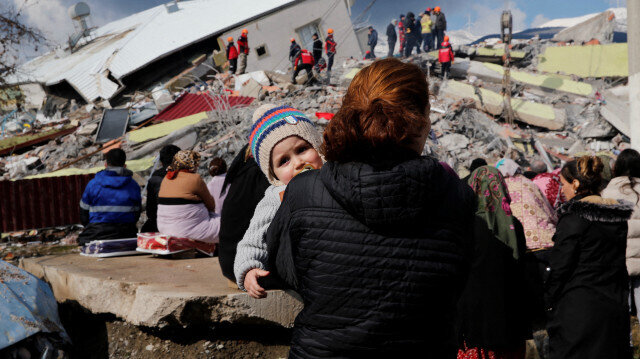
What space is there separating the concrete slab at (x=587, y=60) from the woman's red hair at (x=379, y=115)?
1949 centimetres

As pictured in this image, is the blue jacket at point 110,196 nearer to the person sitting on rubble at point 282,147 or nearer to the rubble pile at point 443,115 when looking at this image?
the person sitting on rubble at point 282,147

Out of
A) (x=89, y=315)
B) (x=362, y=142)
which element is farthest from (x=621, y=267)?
(x=89, y=315)

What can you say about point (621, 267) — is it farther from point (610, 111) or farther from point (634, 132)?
point (610, 111)

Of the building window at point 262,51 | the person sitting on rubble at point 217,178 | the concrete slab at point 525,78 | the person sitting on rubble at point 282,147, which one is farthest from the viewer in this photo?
the building window at point 262,51

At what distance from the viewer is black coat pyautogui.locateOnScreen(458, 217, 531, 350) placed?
8.09 ft

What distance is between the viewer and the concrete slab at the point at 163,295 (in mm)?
2457

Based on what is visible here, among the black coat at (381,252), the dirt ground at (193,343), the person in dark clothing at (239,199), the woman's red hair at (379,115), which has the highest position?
the woman's red hair at (379,115)

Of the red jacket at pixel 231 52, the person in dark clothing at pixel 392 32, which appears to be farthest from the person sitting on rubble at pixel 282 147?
the person in dark clothing at pixel 392 32

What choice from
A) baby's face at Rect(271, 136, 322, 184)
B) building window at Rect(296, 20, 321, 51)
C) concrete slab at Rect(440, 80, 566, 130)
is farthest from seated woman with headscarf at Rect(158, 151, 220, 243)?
building window at Rect(296, 20, 321, 51)

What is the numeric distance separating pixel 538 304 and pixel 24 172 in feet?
40.6

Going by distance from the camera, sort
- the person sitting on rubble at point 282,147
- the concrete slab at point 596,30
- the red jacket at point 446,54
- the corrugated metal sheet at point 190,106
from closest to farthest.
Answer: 1. the person sitting on rubble at point 282,147
2. the corrugated metal sheet at point 190,106
3. the red jacket at point 446,54
4. the concrete slab at point 596,30

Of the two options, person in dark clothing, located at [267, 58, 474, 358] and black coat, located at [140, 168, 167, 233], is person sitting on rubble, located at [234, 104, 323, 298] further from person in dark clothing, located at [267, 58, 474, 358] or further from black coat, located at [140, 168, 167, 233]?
black coat, located at [140, 168, 167, 233]

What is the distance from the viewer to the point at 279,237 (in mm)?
1291

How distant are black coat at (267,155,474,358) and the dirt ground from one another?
163cm
